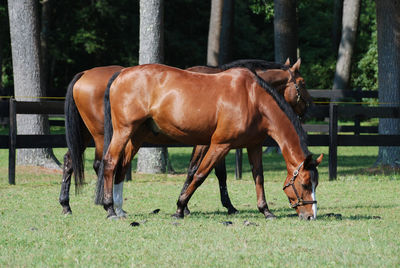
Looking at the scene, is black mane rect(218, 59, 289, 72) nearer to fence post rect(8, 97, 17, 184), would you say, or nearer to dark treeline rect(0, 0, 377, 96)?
fence post rect(8, 97, 17, 184)

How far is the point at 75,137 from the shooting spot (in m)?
8.86

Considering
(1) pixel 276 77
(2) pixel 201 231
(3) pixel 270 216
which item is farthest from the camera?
(1) pixel 276 77

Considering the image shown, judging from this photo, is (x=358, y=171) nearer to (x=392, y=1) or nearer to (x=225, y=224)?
(x=392, y=1)

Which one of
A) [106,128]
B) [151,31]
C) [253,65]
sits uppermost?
[151,31]

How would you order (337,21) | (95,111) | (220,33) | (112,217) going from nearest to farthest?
(112,217), (95,111), (220,33), (337,21)

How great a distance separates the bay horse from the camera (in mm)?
8766

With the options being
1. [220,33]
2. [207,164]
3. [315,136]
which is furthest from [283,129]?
[220,33]

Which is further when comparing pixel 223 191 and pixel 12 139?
pixel 12 139

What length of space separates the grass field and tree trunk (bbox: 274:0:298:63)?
25.8 ft

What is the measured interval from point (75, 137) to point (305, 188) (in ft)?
10.1

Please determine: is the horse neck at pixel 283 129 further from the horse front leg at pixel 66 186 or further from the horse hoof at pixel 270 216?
the horse front leg at pixel 66 186

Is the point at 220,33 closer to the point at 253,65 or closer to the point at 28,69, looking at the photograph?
the point at 28,69

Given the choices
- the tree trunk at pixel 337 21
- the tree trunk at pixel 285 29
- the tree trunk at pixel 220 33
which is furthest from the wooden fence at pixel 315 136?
the tree trunk at pixel 337 21

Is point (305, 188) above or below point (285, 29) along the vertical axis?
below
